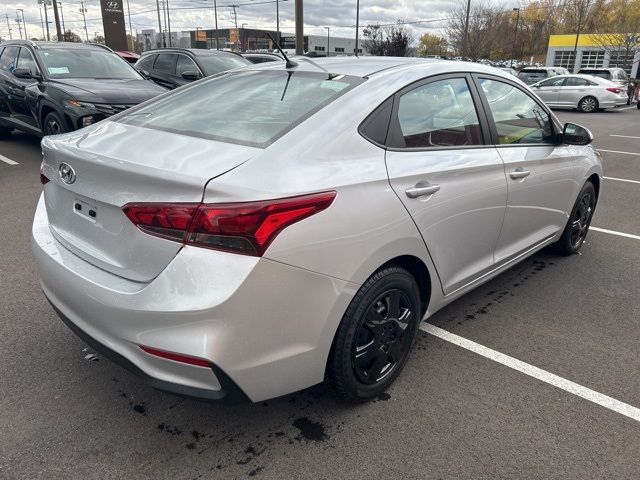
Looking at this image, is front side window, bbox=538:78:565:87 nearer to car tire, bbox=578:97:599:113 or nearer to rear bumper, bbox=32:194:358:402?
car tire, bbox=578:97:599:113

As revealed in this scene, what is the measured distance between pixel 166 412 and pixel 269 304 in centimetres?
98

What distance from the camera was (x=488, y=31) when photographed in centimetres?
4578

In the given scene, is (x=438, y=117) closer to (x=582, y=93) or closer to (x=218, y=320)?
(x=218, y=320)

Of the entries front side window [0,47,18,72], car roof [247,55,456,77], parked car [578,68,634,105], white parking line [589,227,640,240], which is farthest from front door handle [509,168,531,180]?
parked car [578,68,634,105]

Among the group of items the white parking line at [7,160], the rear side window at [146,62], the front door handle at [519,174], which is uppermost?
the rear side window at [146,62]

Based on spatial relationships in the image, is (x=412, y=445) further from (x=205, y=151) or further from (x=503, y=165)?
(x=503, y=165)

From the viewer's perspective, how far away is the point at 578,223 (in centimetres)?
465

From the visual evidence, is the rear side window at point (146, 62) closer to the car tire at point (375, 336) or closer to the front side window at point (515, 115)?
the front side window at point (515, 115)

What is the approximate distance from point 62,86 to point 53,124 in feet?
1.76

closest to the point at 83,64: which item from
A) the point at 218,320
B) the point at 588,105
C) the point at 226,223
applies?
the point at 226,223

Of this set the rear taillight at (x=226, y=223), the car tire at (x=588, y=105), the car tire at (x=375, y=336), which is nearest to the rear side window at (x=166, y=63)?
the car tire at (x=375, y=336)

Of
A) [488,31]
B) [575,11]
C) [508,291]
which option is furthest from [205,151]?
[575,11]

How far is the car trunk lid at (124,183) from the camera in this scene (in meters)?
1.97

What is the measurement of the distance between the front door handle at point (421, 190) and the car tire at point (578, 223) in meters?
2.36
